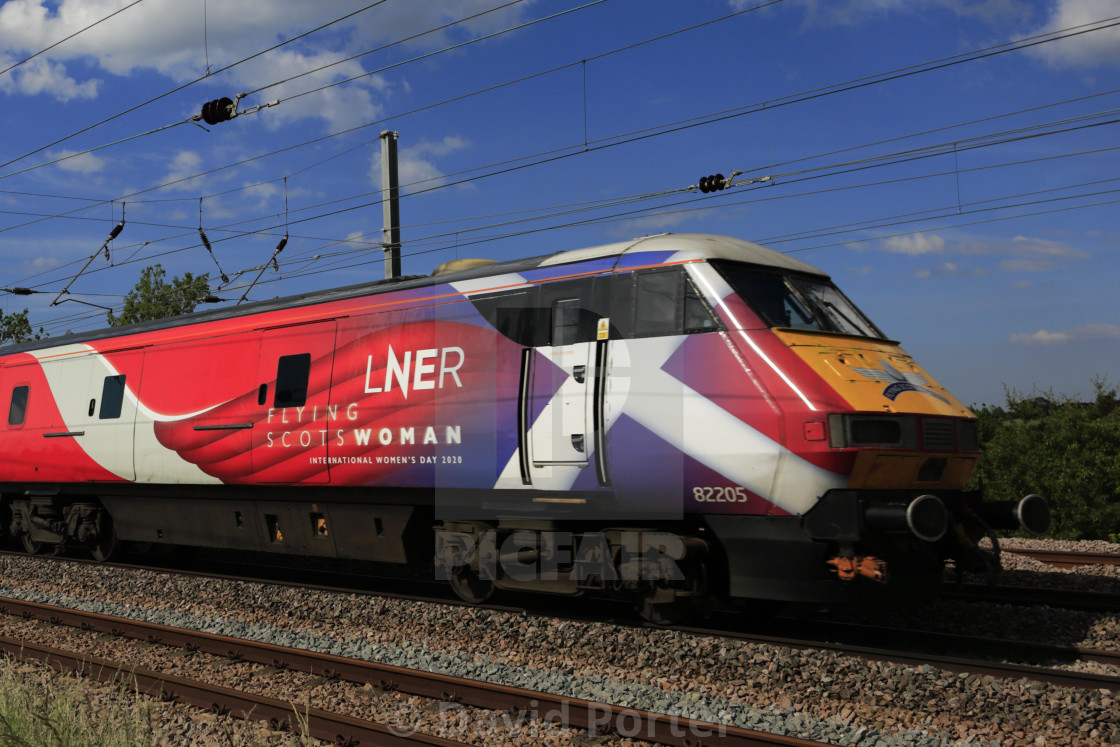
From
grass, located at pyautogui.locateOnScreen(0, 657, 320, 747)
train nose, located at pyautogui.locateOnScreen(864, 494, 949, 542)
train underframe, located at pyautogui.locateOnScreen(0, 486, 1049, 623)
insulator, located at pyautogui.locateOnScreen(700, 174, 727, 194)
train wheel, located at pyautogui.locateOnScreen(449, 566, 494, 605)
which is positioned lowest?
grass, located at pyautogui.locateOnScreen(0, 657, 320, 747)

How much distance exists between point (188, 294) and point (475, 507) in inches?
1388

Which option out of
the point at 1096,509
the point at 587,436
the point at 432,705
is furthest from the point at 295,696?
the point at 1096,509

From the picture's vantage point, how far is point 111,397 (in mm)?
13164

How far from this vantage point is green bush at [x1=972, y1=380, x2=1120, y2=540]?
15938mm

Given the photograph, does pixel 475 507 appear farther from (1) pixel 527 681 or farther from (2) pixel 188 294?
→ (2) pixel 188 294

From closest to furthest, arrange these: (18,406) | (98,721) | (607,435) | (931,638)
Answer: (98,721) < (931,638) < (607,435) < (18,406)

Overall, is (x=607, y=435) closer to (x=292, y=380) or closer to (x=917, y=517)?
(x=917, y=517)

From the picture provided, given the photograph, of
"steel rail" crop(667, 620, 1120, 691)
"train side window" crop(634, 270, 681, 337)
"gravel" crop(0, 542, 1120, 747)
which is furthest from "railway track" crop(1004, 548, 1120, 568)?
"train side window" crop(634, 270, 681, 337)

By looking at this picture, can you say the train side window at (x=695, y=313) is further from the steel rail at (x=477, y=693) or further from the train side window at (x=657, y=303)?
the steel rail at (x=477, y=693)

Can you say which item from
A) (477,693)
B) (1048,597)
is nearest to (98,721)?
(477,693)

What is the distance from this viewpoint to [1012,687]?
5969 millimetres

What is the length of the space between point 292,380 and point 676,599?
208 inches

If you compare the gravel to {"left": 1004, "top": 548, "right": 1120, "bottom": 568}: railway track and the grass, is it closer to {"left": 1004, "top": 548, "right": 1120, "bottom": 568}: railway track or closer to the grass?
the grass

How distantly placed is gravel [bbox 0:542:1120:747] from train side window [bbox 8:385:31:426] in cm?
575
